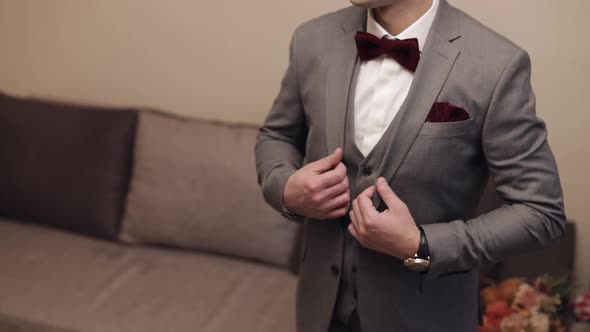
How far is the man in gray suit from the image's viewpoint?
1.20 m

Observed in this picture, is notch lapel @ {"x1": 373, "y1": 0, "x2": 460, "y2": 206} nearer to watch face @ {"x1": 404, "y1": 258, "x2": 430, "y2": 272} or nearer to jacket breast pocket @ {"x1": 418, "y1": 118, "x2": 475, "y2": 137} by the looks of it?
jacket breast pocket @ {"x1": 418, "y1": 118, "x2": 475, "y2": 137}

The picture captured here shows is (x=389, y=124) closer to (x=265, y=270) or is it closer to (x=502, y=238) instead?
(x=502, y=238)

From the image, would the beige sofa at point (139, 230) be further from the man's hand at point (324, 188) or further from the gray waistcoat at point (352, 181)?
the man's hand at point (324, 188)

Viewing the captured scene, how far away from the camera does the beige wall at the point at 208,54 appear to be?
2066mm

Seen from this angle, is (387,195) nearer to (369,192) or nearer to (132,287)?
(369,192)

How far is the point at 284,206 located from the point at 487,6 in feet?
3.73

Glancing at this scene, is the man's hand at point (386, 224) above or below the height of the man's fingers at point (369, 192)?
below

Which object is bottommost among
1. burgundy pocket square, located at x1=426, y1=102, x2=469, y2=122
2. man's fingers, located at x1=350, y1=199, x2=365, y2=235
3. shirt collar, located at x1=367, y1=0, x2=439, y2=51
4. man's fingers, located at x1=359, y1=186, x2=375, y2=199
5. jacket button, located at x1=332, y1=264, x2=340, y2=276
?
jacket button, located at x1=332, y1=264, x2=340, y2=276

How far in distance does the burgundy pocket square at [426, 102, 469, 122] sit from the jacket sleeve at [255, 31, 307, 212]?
0.35 m

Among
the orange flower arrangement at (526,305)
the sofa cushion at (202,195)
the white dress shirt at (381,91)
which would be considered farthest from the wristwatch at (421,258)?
the sofa cushion at (202,195)

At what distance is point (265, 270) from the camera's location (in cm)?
235

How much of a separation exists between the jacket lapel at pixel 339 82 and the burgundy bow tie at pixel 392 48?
0.04 meters

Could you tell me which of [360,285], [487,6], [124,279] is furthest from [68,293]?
[487,6]

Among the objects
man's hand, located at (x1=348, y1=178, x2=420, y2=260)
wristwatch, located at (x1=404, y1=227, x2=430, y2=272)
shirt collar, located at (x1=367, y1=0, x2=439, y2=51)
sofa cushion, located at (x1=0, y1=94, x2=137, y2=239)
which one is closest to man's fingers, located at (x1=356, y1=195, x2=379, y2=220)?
man's hand, located at (x1=348, y1=178, x2=420, y2=260)
